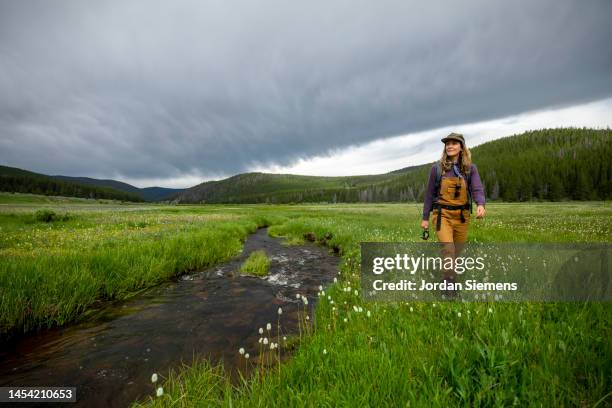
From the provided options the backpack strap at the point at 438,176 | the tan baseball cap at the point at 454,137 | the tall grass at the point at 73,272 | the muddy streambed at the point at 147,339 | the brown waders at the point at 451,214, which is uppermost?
the tan baseball cap at the point at 454,137

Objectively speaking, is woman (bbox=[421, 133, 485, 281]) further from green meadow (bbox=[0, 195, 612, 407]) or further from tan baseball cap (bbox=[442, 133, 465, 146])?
green meadow (bbox=[0, 195, 612, 407])

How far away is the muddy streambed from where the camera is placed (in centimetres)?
445

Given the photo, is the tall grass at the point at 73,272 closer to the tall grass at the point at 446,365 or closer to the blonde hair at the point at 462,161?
the tall grass at the point at 446,365

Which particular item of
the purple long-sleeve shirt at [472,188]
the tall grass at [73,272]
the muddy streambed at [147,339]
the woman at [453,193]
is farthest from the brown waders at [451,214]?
the tall grass at [73,272]

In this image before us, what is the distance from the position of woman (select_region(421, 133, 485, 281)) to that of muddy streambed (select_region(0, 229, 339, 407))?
14.9 feet

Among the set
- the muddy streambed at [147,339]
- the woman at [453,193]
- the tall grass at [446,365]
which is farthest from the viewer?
the woman at [453,193]

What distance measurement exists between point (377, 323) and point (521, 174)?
532 ft

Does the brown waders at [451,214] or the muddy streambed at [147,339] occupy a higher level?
the brown waders at [451,214]

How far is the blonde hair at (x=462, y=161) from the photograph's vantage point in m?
6.63

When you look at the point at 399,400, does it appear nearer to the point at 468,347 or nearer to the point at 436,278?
the point at 468,347

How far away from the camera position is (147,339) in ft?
18.9

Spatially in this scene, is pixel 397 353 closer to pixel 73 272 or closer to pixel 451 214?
pixel 451 214

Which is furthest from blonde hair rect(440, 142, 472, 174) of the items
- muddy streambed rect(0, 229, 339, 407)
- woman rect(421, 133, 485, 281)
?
muddy streambed rect(0, 229, 339, 407)

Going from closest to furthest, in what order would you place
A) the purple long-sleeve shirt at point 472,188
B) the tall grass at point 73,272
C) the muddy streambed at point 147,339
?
the muddy streambed at point 147,339 → the tall grass at point 73,272 → the purple long-sleeve shirt at point 472,188
